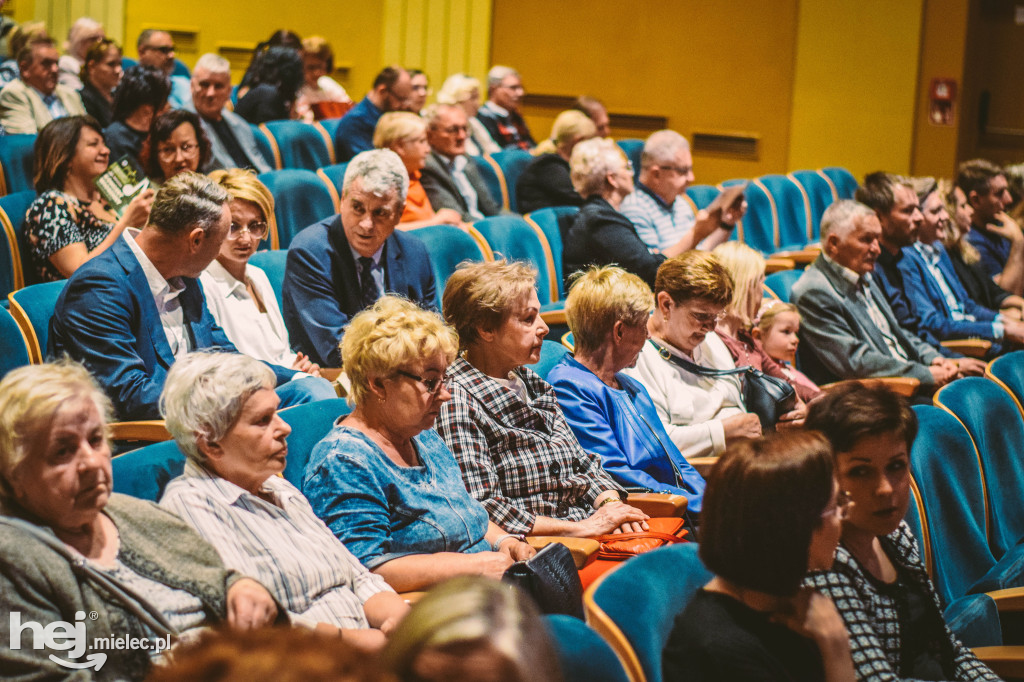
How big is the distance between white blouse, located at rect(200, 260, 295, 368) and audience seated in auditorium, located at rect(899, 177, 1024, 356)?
296 cm

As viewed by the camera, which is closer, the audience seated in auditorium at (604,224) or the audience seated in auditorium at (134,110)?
the audience seated in auditorium at (604,224)

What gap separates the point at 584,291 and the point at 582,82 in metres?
6.63

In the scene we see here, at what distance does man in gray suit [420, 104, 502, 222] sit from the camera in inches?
212

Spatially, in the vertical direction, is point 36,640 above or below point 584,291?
below

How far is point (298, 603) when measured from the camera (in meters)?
1.83

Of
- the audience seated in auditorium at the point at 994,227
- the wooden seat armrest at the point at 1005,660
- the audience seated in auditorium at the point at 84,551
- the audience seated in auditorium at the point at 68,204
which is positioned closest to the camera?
the audience seated in auditorium at the point at 84,551

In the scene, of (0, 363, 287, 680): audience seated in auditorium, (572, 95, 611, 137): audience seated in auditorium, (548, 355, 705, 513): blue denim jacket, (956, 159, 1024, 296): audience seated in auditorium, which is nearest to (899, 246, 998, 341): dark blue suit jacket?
(956, 159, 1024, 296): audience seated in auditorium

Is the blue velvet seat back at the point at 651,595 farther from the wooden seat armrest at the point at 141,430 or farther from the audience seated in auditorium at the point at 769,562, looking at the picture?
the wooden seat armrest at the point at 141,430

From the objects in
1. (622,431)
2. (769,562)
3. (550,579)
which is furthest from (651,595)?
(622,431)

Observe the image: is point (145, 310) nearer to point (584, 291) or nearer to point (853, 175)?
point (584, 291)

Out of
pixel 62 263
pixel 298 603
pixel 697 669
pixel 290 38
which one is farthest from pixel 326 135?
pixel 697 669

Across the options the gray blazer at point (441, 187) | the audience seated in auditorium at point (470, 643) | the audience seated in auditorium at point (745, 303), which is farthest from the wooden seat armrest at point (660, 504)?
the gray blazer at point (441, 187)

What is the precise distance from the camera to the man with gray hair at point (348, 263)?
132 inches

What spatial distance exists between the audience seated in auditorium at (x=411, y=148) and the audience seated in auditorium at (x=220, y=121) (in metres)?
0.81
